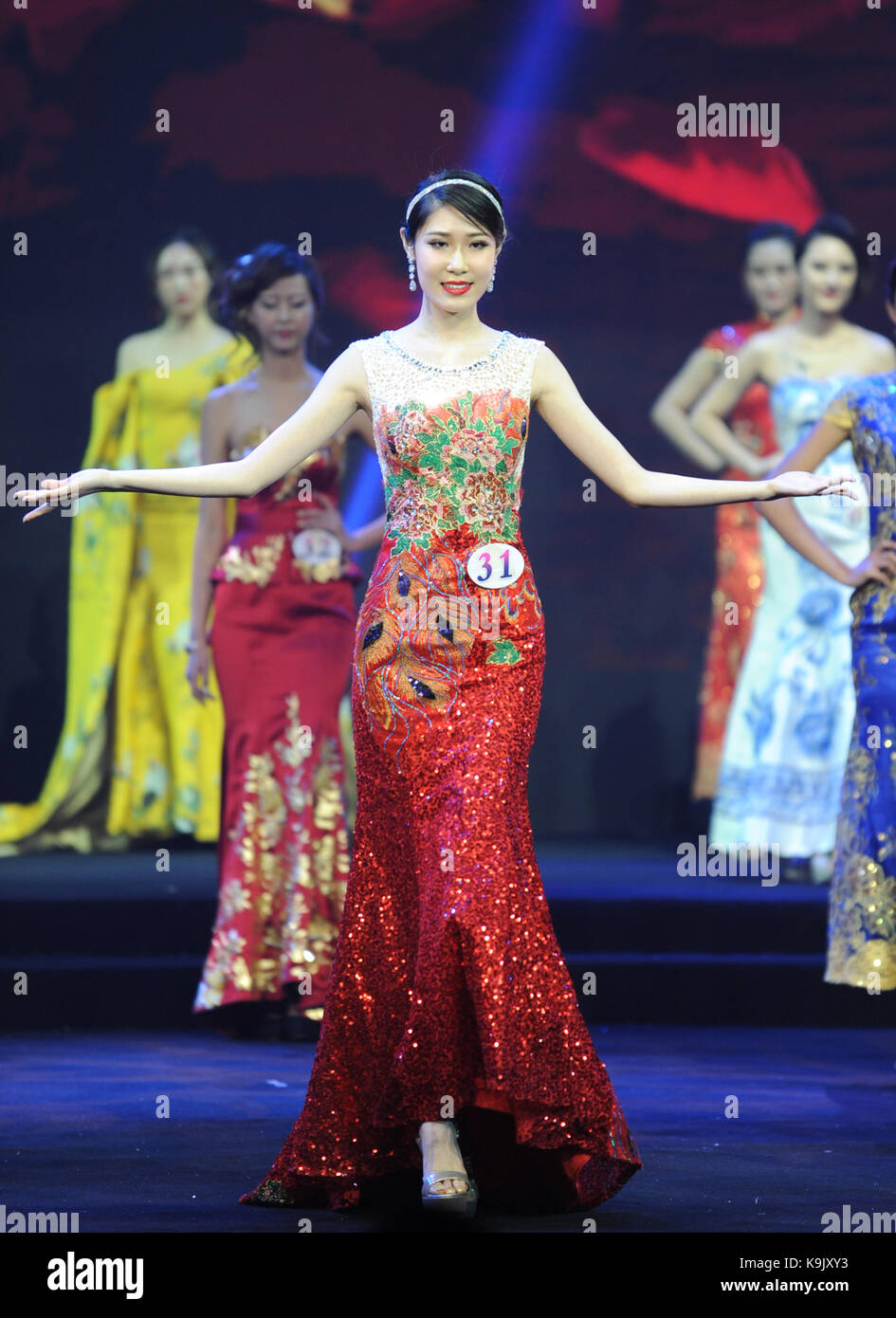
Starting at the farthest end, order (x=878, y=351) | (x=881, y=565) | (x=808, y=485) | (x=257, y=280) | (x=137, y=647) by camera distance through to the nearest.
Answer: (x=137, y=647) < (x=878, y=351) < (x=257, y=280) < (x=881, y=565) < (x=808, y=485)

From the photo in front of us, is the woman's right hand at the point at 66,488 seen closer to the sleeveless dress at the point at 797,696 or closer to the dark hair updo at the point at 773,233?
the sleeveless dress at the point at 797,696

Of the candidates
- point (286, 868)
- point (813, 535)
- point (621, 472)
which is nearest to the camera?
point (621, 472)

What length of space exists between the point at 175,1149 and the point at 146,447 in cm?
370

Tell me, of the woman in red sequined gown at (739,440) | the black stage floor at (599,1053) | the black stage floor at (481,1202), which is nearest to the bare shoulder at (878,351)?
the woman in red sequined gown at (739,440)

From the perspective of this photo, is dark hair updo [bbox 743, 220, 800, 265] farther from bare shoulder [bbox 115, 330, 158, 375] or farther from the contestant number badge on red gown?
the contestant number badge on red gown

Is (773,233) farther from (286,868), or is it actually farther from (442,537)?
(442,537)

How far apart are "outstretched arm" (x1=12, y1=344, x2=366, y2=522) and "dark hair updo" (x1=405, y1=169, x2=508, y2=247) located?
221 millimetres

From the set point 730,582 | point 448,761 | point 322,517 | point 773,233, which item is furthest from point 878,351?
point 448,761

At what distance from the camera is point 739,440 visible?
684cm

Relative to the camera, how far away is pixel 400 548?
3.12 metres

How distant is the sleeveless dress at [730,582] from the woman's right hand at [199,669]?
A: 2463mm

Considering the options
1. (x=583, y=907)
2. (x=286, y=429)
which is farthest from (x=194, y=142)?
(x=286, y=429)

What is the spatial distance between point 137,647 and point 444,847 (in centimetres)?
408

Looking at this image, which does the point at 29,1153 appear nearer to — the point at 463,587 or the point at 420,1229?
the point at 420,1229
